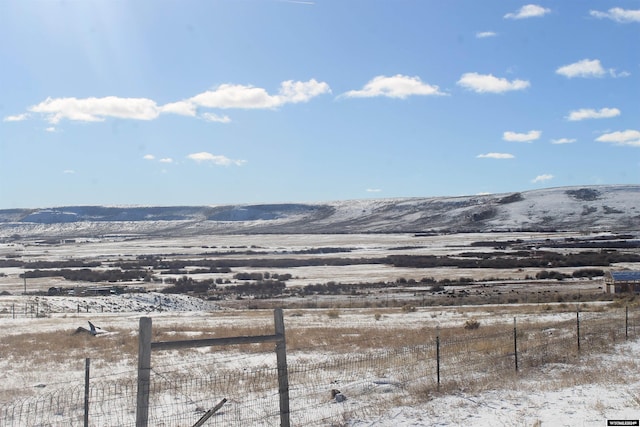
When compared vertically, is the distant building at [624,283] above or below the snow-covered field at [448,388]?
below

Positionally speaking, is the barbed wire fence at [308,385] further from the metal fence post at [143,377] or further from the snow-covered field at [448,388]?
the metal fence post at [143,377]

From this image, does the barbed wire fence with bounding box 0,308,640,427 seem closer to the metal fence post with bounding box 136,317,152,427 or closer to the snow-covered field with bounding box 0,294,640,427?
the snow-covered field with bounding box 0,294,640,427

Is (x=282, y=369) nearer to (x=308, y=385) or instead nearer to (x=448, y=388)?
(x=448, y=388)

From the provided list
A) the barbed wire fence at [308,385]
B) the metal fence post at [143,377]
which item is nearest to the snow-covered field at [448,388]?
the barbed wire fence at [308,385]

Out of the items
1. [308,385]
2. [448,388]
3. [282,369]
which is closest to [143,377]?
[282,369]

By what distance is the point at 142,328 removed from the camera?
761cm

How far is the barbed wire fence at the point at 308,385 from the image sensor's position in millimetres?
10617

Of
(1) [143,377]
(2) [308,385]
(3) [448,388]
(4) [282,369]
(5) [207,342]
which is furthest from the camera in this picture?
(2) [308,385]

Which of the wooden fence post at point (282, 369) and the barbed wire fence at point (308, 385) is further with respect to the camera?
the barbed wire fence at point (308, 385)

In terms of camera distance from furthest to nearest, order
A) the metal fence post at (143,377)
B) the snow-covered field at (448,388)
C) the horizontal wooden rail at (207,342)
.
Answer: the snow-covered field at (448,388), the horizontal wooden rail at (207,342), the metal fence post at (143,377)

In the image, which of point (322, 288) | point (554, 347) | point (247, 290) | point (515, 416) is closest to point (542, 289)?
point (322, 288)

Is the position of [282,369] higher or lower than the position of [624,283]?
higher

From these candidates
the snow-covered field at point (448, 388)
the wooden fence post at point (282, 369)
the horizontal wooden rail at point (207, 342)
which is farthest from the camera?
the snow-covered field at point (448, 388)

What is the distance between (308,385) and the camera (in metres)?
13.0
